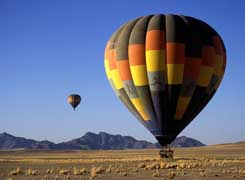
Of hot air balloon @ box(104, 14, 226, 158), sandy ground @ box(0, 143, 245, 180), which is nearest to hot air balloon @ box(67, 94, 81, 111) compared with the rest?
sandy ground @ box(0, 143, 245, 180)

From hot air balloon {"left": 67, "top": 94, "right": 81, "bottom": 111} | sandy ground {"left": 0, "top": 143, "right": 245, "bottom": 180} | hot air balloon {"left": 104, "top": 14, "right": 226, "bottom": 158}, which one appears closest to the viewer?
sandy ground {"left": 0, "top": 143, "right": 245, "bottom": 180}

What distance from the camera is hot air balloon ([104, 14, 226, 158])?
38.8 meters

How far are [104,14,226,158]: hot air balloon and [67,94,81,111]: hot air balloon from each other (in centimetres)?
4095

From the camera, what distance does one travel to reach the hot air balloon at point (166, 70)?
127ft

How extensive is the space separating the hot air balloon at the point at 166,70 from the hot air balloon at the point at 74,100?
41.0 metres

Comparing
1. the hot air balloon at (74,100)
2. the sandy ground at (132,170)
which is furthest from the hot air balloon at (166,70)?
the hot air balloon at (74,100)

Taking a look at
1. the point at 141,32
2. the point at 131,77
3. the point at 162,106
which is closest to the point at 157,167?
the point at 162,106

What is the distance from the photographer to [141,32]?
130 feet

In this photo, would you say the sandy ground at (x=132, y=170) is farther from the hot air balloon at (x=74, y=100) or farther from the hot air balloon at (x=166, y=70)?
the hot air balloon at (x=74, y=100)

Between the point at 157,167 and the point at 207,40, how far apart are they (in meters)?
12.2

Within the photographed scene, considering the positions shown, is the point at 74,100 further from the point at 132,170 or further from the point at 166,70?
the point at 132,170

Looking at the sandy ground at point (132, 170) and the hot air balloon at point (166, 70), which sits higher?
the hot air balloon at point (166, 70)

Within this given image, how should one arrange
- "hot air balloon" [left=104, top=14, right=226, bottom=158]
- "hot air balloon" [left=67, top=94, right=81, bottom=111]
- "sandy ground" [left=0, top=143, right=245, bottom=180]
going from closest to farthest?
1. "sandy ground" [left=0, top=143, right=245, bottom=180]
2. "hot air balloon" [left=104, top=14, right=226, bottom=158]
3. "hot air balloon" [left=67, top=94, right=81, bottom=111]

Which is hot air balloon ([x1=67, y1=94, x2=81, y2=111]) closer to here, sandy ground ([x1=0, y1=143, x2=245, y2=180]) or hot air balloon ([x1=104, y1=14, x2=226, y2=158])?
sandy ground ([x1=0, y1=143, x2=245, y2=180])
